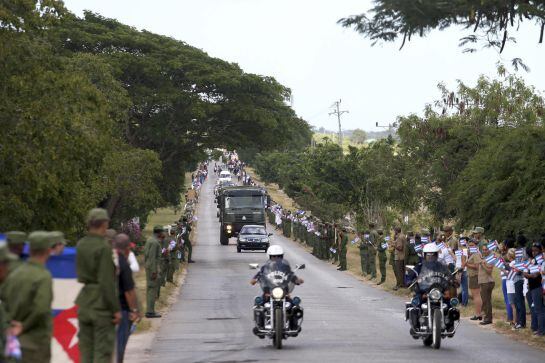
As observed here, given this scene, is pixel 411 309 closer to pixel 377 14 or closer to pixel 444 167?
pixel 377 14

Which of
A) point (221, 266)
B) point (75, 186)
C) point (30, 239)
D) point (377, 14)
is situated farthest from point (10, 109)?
point (221, 266)

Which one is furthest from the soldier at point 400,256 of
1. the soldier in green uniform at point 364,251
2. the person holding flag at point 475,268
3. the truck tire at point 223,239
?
the truck tire at point 223,239

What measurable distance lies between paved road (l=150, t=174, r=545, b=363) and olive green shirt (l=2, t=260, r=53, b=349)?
6.21m

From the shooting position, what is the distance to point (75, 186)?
27641 mm

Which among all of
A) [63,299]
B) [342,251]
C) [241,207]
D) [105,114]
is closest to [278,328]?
[63,299]

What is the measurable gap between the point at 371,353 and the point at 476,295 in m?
7.85

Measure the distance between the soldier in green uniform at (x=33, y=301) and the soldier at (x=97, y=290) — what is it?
139 centimetres

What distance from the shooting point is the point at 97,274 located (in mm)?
11586

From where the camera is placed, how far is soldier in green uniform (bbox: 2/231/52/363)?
32.4 feet

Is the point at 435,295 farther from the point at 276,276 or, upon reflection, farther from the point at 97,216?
the point at 97,216

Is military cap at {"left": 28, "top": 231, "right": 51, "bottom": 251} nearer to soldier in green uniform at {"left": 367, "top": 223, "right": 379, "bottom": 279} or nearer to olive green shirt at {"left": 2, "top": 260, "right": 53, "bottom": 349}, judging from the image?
olive green shirt at {"left": 2, "top": 260, "right": 53, "bottom": 349}

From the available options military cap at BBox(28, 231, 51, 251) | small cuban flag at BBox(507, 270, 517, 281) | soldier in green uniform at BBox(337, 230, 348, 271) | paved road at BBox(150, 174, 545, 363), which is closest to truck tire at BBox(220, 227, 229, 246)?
soldier in green uniform at BBox(337, 230, 348, 271)

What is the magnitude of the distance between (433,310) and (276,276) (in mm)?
2546

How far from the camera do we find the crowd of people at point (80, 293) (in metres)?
9.86
